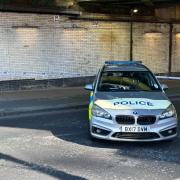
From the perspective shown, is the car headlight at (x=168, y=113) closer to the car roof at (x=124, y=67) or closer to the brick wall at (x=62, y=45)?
the car roof at (x=124, y=67)

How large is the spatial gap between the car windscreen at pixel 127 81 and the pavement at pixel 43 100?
12.2 ft

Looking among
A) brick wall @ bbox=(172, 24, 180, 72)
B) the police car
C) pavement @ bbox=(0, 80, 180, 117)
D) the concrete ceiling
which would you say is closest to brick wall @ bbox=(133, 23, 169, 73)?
brick wall @ bbox=(172, 24, 180, 72)

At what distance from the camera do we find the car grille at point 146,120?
9273mm

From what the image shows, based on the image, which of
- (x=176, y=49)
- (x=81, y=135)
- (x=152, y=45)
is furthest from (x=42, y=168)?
(x=176, y=49)

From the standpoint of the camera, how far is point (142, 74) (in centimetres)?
1104

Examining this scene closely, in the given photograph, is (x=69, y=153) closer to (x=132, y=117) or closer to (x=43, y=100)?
(x=132, y=117)

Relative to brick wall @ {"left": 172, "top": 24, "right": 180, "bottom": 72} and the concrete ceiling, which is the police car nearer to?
the concrete ceiling

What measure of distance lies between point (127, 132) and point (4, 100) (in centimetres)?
697

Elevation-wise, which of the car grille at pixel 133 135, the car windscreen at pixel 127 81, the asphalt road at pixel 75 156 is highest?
the car windscreen at pixel 127 81

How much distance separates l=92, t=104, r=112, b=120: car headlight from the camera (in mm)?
9328

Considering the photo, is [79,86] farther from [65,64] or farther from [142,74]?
[142,74]

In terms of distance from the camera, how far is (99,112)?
9438mm

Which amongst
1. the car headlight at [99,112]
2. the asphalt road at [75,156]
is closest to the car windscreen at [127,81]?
the car headlight at [99,112]

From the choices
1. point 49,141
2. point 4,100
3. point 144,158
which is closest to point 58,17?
point 4,100
